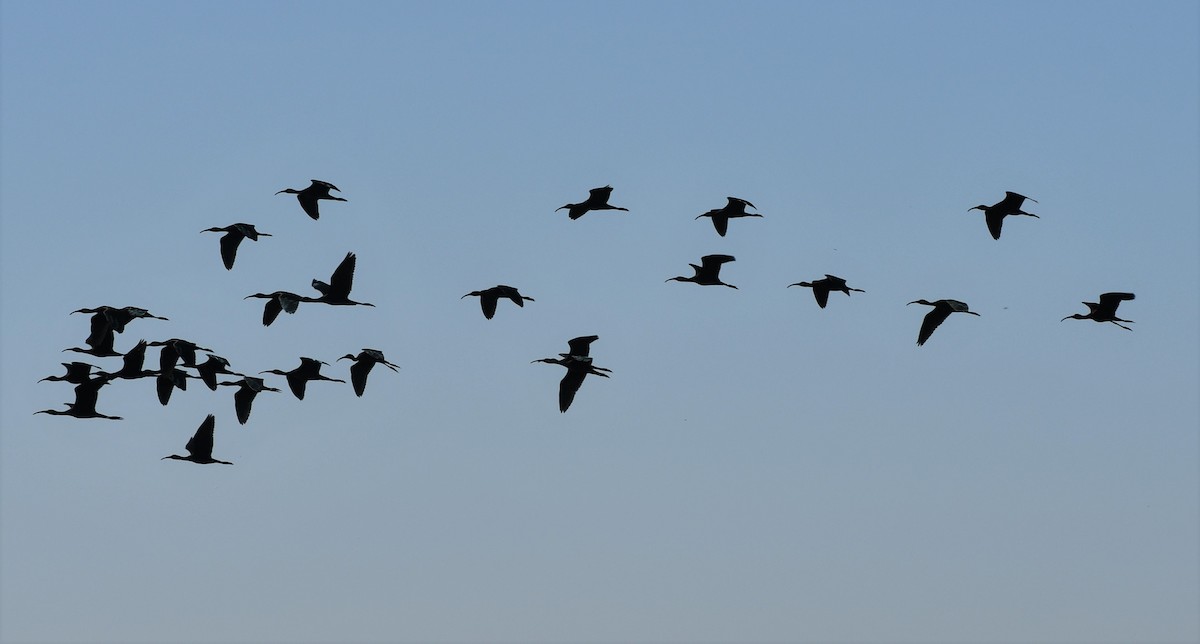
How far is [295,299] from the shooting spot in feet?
135

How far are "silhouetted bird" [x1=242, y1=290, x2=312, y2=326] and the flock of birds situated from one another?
22 mm

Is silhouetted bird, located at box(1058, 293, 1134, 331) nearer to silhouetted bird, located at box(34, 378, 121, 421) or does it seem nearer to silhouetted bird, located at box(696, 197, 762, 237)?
silhouetted bird, located at box(696, 197, 762, 237)

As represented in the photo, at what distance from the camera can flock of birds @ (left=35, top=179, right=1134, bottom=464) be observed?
139 feet

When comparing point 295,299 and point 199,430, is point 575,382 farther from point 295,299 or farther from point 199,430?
point 199,430

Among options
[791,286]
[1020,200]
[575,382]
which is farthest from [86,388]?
[1020,200]

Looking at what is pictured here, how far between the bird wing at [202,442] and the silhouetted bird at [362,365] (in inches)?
169

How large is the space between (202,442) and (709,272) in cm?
1303

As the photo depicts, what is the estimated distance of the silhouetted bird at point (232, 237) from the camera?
1725 inches

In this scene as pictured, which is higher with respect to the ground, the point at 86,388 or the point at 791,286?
the point at 791,286

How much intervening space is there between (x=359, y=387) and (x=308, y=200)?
18.5 ft

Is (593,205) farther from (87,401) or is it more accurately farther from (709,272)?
(87,401)

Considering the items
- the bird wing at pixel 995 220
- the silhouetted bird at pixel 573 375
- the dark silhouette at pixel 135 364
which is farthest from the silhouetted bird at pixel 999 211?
the dark silhouette at pixel 135 364

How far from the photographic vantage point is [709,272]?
45.6 m

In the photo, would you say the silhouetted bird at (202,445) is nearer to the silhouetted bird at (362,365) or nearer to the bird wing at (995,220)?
the silhouetted bird at (362,365)
